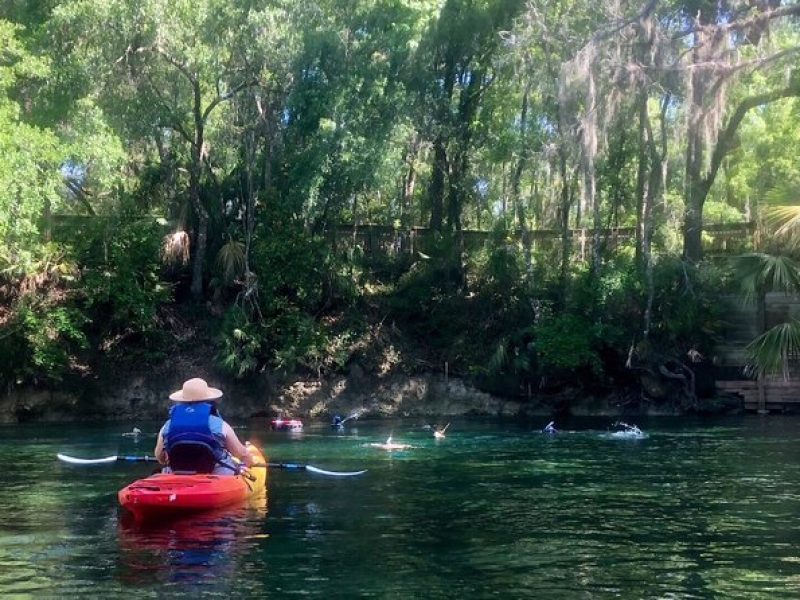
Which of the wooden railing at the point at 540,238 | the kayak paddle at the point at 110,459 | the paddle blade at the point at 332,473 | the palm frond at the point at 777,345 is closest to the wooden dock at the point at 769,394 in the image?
A: the wooden railing at the point at 540,238

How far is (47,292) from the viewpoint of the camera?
3030 centimetres

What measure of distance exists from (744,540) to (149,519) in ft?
24.1

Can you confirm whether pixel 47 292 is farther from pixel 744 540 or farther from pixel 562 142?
pixel 744 540

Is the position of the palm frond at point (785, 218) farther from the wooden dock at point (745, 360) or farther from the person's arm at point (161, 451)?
the person's arm at point (161, 451)

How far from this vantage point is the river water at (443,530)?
8.98 meters

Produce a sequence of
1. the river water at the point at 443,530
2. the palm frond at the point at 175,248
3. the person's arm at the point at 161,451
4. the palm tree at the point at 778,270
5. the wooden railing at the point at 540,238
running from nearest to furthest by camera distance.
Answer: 1. the river water at the point at 443,530
2. the person's arm at the point at 161,451
3. the palm tree at the point at 778,270
4. the palm frond at the point at 175,248
5. the wooden railing at the point at 540,238

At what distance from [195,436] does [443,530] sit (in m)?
3.75

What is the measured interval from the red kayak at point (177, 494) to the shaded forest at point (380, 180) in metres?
15.1

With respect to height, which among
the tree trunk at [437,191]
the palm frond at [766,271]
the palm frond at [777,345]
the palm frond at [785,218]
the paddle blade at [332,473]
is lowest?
the paddle blade at [332,473]

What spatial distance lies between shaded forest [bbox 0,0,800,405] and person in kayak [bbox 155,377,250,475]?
1451cm

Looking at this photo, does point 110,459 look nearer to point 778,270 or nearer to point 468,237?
point 778,270

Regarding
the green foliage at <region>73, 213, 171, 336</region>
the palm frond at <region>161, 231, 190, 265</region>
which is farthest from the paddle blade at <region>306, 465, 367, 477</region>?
the palm frond at <region>161, 231, 190, 265</region>

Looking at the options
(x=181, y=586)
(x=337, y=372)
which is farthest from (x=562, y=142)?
(x=181, y=586)

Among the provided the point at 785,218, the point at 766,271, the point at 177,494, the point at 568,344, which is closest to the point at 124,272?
the point at 568,344
